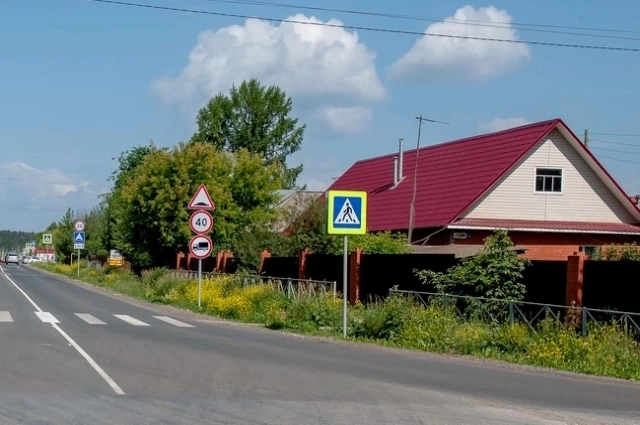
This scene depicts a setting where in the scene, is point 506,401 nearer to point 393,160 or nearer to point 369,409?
point 369,409

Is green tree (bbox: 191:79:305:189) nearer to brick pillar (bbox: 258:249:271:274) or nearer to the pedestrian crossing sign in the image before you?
brick pillar (bbox: 258:249:271:274)

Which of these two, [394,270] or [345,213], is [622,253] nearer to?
[394,270]

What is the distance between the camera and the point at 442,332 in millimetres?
18656

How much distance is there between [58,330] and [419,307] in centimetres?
776

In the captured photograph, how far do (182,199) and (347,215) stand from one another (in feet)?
81.4

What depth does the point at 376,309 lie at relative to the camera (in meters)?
20.8

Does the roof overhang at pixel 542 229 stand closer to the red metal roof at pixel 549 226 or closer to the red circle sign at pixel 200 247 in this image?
the red metal roof at pixel 549 226

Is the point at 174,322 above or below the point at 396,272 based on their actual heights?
below

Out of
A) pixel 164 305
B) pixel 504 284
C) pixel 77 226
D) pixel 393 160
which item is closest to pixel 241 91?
pixel 77 226

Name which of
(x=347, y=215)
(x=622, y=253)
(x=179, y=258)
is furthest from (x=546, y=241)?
(x=347, y=215)

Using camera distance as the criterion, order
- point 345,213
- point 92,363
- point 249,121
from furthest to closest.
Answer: point 249,121
point 345,213
point 92,363

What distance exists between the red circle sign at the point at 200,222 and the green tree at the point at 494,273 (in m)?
8.36

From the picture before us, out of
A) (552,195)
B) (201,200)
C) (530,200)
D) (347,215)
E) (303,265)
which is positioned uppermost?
(552,195)

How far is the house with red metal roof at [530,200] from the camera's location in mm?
39000
